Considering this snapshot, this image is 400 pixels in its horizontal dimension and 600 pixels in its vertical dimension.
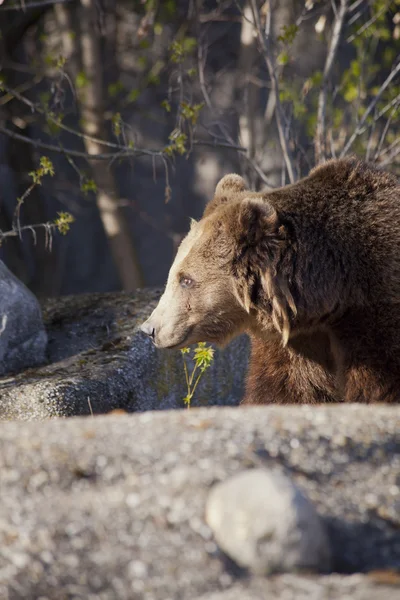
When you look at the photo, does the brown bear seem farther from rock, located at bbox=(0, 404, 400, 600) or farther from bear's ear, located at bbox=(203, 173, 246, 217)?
rock, located at bbox=(0, 404, 400, 600)

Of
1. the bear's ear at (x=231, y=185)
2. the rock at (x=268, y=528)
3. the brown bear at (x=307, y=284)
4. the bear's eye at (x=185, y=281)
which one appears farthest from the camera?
the bear's ear at (x=231, y=185)

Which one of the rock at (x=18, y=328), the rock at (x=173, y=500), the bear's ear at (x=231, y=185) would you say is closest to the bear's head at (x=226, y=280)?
the bear's ear at (x=231, y=185)

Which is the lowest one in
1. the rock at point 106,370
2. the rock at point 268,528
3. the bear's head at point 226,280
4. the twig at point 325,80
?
the rock at point 268,528

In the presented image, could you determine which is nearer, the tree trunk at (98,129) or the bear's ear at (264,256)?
the bear's ear at (264,256)

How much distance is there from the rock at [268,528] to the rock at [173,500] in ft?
0.15

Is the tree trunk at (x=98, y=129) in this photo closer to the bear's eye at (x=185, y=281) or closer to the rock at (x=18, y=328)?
the rock at (x=18, y=328)

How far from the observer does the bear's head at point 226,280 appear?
4312 mm

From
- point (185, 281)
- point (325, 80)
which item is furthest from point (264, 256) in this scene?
point (325, 80)

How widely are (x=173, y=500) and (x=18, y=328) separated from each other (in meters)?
3.41

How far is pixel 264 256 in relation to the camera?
4316mm

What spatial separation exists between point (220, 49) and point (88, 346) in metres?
6.91

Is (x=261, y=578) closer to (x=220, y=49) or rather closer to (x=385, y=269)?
(x=385, y=269)

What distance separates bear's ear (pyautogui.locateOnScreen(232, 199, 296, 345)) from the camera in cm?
427

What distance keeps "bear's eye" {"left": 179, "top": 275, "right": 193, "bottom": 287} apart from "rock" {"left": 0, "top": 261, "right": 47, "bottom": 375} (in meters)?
1.74
